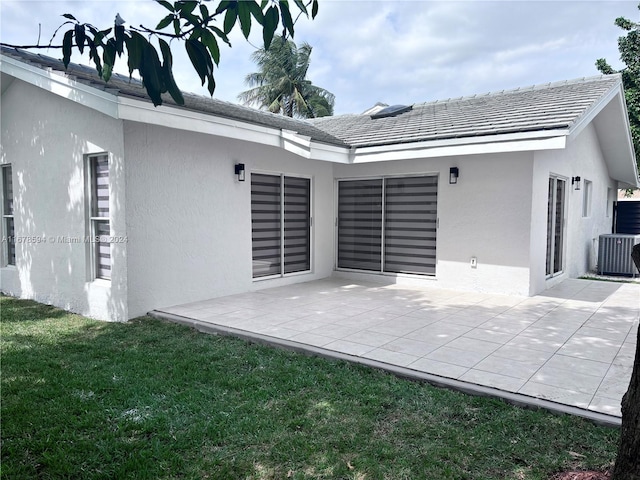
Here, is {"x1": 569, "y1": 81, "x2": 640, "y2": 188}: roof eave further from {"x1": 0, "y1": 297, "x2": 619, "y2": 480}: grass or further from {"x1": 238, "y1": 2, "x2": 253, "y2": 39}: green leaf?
{"x1": 238, "y1": 2, "x2": 253, "y2": 39}: green leaf

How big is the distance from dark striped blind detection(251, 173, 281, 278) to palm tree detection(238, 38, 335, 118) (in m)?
25.4

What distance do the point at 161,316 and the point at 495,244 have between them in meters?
6.41

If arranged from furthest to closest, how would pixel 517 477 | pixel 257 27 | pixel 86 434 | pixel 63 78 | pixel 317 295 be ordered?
pixel 317 295
pixel 63 78
pixel 86 434
pixel 517 477
pixel 257 27

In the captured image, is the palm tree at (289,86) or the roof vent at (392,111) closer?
the roof vent at (392,111)

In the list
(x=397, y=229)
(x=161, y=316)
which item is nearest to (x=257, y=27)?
(x=161, y=316)

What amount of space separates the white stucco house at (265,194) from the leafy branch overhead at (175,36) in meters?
4.78

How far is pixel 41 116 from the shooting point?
8070 mm

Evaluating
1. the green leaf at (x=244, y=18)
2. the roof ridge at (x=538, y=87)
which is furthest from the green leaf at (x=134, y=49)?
the roof ridge at (x=538, y=87)

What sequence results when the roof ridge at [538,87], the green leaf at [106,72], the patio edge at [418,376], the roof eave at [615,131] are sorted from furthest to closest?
the roof ridge at [538,87]
the roof eave at [615,131]
the patio edge at [418,376]
the green leaf at [106,72]

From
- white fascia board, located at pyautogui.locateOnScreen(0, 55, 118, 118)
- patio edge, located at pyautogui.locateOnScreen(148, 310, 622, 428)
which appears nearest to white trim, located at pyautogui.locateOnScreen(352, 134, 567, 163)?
patio edge, located at pyautogui.locateOnScreen(148, 310, 622, 428)

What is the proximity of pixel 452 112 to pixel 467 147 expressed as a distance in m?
2.93

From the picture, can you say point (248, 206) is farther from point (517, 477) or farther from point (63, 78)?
point (517, 477)

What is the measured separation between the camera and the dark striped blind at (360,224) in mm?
10578

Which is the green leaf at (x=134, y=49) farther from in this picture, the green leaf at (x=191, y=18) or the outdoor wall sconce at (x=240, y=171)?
the outdoor wall sconce at (x=240, y=171)
